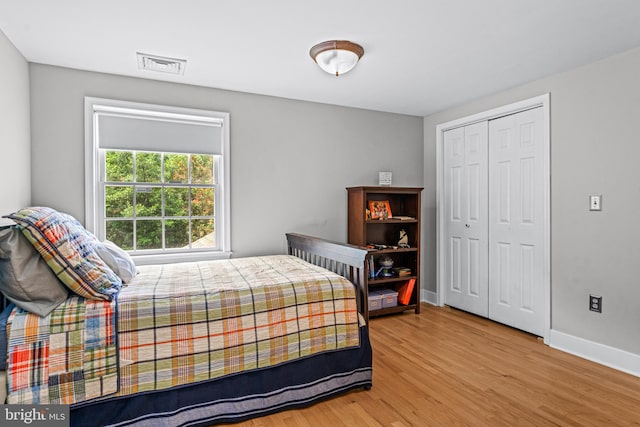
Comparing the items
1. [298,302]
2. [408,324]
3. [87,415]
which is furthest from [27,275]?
[408,324]

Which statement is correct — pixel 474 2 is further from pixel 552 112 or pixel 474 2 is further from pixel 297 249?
pixel 297 249

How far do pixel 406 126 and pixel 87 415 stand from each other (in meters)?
3.89

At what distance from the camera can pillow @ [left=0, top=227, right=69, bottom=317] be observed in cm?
164

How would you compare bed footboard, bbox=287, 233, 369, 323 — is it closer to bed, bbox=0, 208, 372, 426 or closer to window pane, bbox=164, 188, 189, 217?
bed, bbox=0, 208, 372, 426

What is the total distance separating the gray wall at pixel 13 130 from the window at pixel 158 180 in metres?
0.39

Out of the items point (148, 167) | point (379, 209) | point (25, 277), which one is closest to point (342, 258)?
point (379, 209)

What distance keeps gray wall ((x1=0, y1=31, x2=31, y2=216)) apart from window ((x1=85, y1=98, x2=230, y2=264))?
387 mm

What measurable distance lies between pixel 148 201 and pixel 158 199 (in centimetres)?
8

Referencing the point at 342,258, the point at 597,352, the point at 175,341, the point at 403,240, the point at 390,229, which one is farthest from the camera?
the point at 390,229

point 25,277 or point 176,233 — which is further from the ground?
point 176,233

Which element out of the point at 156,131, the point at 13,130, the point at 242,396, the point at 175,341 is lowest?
the point at 242,396

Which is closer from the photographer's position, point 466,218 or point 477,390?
point 477,390

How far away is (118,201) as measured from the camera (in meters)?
3.11

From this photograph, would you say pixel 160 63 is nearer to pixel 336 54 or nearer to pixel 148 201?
pixel 148 201
